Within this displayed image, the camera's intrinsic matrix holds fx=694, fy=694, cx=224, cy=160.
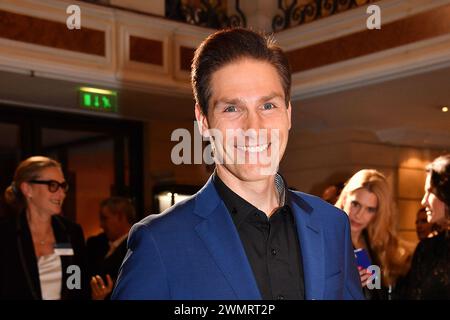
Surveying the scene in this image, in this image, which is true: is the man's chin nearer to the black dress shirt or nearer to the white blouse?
the black dress shirt

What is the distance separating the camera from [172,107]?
6.38 m

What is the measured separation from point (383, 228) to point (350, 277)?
98.9 inches

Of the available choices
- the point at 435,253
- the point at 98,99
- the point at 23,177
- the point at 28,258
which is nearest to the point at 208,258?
the point at 435,253

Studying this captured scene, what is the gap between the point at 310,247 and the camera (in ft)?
3.26

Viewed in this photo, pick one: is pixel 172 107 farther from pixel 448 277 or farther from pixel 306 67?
pixel 448 277

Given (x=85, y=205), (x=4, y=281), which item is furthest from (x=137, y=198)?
(x=4, y=281)

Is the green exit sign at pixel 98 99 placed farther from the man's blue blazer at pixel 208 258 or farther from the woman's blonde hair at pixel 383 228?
the man's blue blazer at pixel 208 258

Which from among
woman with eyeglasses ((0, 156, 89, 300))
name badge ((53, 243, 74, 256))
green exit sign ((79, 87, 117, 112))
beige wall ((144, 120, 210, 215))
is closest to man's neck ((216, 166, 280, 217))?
woman with eyeglasses ((0, 156, 89, 300))

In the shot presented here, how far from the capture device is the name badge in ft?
11.4

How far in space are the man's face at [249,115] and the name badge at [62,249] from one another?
2.63 metres

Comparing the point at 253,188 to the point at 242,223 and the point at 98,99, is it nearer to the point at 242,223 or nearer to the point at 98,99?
the point at 242,223

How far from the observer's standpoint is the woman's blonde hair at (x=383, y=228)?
11.3 ft

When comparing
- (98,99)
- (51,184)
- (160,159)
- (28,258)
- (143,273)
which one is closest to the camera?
(143,273)

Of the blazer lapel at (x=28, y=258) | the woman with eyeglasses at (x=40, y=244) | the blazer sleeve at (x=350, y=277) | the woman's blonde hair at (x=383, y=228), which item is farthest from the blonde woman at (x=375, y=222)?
the blazer sleeve at (x=350, y=277)
